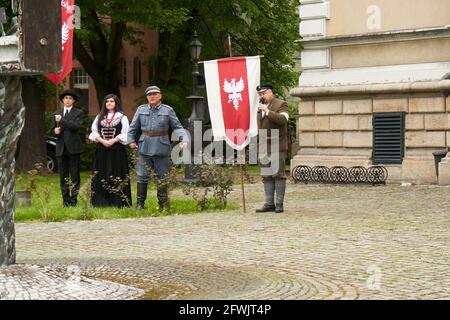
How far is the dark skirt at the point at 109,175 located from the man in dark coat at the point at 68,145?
35cm

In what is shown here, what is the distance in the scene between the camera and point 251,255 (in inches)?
366

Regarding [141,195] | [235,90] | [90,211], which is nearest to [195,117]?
[235,90]

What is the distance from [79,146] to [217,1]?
53.6 ft

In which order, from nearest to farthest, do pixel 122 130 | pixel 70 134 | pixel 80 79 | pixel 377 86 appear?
pixel 122 130
pixel 70 134
pixel 377 86
pixel 80 79

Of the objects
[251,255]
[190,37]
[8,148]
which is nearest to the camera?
[8,148]

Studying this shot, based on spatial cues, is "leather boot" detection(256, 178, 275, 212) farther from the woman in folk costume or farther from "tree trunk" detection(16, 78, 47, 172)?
"tree trunk" detection(16, 78, 47, 172)

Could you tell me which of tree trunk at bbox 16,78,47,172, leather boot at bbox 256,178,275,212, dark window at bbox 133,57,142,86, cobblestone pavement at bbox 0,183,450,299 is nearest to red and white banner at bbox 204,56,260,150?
leather boot at bbox 256,178,275,212

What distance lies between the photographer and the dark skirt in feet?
→ 49.2

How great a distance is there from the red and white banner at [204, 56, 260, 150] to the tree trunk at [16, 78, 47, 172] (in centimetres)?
1436

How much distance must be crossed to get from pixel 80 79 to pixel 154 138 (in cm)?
3590

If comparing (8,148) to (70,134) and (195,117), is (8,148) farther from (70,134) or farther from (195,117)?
(195,117)

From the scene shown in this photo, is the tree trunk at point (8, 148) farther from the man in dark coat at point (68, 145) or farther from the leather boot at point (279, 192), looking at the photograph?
the man in dark coat at point (68, 145)

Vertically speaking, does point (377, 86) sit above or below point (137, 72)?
below

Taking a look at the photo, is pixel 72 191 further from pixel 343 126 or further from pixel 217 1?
pixel 217 1
